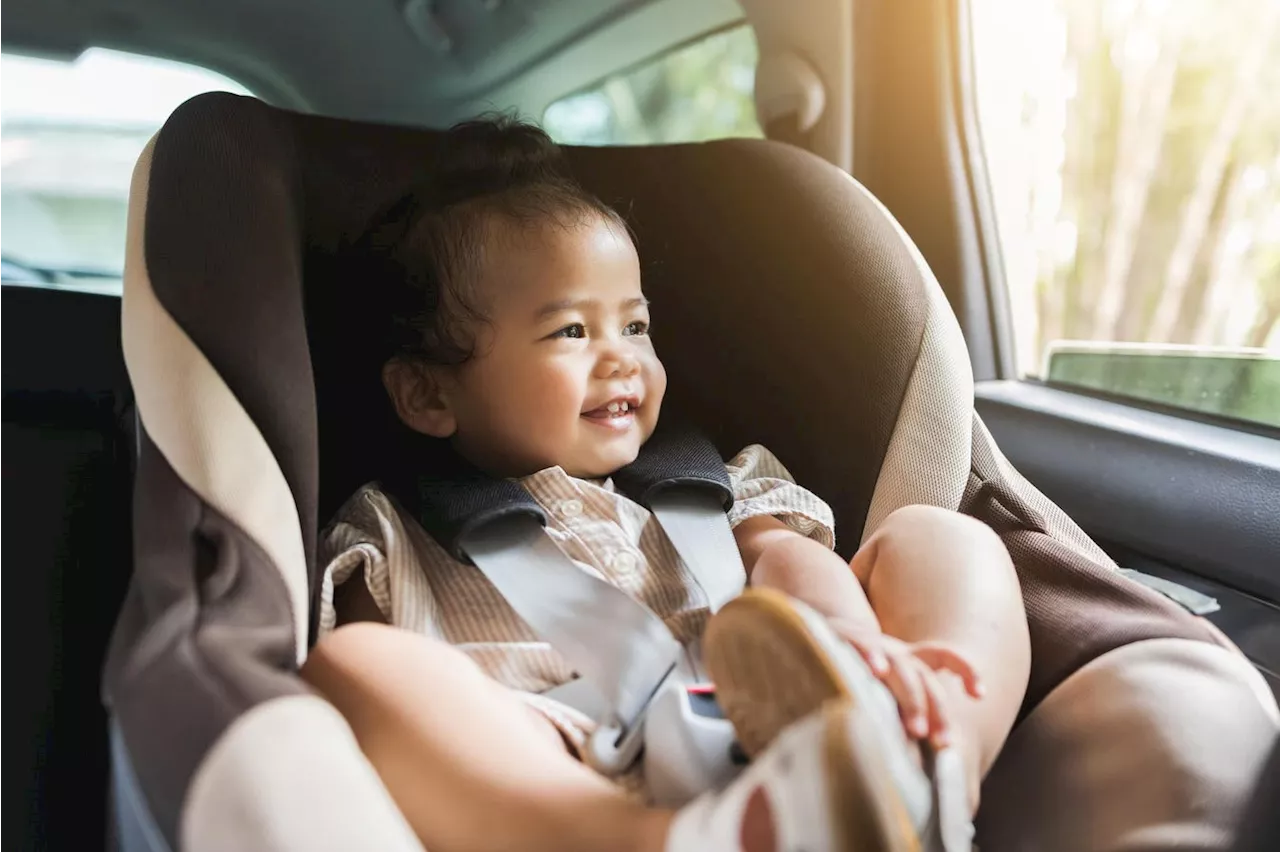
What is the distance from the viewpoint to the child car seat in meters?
0.67

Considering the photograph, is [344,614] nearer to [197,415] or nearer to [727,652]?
[197,415]

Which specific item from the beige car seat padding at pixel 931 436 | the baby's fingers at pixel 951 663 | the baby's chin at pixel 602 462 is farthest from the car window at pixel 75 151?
the baby's fingers at pixel 951 663

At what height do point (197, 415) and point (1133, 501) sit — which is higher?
point (197, 415)

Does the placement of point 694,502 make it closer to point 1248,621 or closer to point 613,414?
point 613,414

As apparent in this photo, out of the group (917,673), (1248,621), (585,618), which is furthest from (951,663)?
(1248,621)

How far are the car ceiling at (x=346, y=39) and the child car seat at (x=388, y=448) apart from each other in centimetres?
51

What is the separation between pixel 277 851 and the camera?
2.00 feet

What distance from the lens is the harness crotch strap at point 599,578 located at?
93cm

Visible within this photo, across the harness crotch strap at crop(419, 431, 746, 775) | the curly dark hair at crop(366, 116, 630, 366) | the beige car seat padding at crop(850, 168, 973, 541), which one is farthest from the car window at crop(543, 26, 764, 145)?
the harness crotch strap at crop(419, 431, 746, 775)

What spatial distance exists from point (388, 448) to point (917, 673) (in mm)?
667

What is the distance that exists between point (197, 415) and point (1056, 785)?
0.70 m

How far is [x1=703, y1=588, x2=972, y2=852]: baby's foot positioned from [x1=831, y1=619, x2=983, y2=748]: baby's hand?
13 mm

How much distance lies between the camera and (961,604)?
891mm

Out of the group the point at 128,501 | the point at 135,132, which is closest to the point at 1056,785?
the point at 128,501
